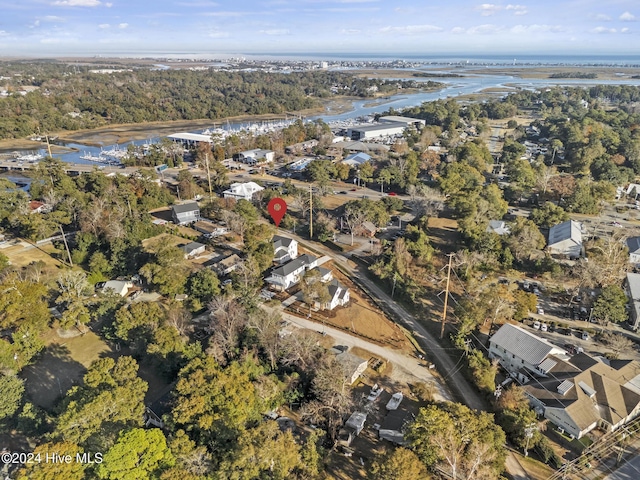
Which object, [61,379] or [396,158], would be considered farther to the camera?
[396,158]

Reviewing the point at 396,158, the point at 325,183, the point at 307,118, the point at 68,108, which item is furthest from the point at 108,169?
the point at 307,118

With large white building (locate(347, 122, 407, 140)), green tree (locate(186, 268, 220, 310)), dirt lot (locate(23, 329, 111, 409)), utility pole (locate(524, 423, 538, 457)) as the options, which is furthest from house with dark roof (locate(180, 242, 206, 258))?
large white building (locate(347, 122, 407, 140))

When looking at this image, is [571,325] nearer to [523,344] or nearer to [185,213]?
[523,344]

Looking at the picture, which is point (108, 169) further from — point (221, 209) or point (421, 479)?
point (421, 479)

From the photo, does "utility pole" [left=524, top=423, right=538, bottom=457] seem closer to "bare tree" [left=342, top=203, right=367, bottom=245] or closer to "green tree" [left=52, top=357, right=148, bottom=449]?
"green tree" [left=52, top=357, right=148, bottom=449]

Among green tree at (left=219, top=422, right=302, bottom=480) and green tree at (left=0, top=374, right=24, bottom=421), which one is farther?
green tree at (left=0, top=374, right=24, bottom=421)

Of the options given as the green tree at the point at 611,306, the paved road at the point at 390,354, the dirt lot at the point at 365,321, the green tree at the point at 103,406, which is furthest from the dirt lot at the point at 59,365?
the green tree at the point at 611,306
